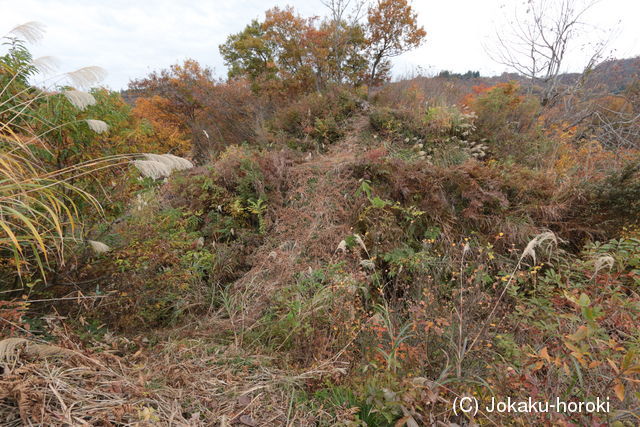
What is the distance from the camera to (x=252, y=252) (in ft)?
12.4

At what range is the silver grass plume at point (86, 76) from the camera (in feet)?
7.38

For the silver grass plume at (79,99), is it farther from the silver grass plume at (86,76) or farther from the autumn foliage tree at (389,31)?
the autumn foliage tree at (389,31)

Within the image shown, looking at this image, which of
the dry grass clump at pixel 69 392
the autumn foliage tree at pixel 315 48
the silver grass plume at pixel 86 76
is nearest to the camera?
the dry grass clump at pixel 69 392

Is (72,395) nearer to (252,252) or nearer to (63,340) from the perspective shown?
(63,340)

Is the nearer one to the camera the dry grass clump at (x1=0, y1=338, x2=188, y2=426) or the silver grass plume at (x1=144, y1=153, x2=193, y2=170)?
the dry grass clump at (x1=0, y1=338, x2=188, y2=426)

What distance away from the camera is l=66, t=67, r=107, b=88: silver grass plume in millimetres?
2248

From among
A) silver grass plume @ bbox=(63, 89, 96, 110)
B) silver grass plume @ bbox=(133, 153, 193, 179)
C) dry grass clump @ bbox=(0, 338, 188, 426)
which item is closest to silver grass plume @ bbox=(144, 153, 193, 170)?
silver grass plume @ bbox=(133, 153, 193, 179)

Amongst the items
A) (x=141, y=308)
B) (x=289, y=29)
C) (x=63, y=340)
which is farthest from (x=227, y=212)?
(x=289, y=29)

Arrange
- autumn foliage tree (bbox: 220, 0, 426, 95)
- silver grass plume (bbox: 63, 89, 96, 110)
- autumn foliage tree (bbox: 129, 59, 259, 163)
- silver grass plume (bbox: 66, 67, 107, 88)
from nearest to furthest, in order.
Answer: silver grass plume (bbox: 63, 89, 96, 110) → silver grass plume (bbox: 66, 67, 107, 88) → autumn foliage tree (bbox: 129, 59, 259, 163) → autumn foliage tree (bbox: 220, 0, 426, 95)

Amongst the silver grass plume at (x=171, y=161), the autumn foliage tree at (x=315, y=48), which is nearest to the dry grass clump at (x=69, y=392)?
the silver grass plume at (x=171, y=161)

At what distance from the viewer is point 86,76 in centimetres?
230

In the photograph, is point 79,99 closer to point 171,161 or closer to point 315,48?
point 171,161

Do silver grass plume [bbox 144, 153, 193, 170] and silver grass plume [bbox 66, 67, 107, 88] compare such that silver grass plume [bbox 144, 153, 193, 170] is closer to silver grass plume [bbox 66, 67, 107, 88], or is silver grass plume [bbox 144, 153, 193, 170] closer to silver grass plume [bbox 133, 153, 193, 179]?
silver grass plume [bbox 133, 153, 193, 179]

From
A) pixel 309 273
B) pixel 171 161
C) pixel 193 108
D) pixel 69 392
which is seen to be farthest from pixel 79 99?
pixel 193 108
